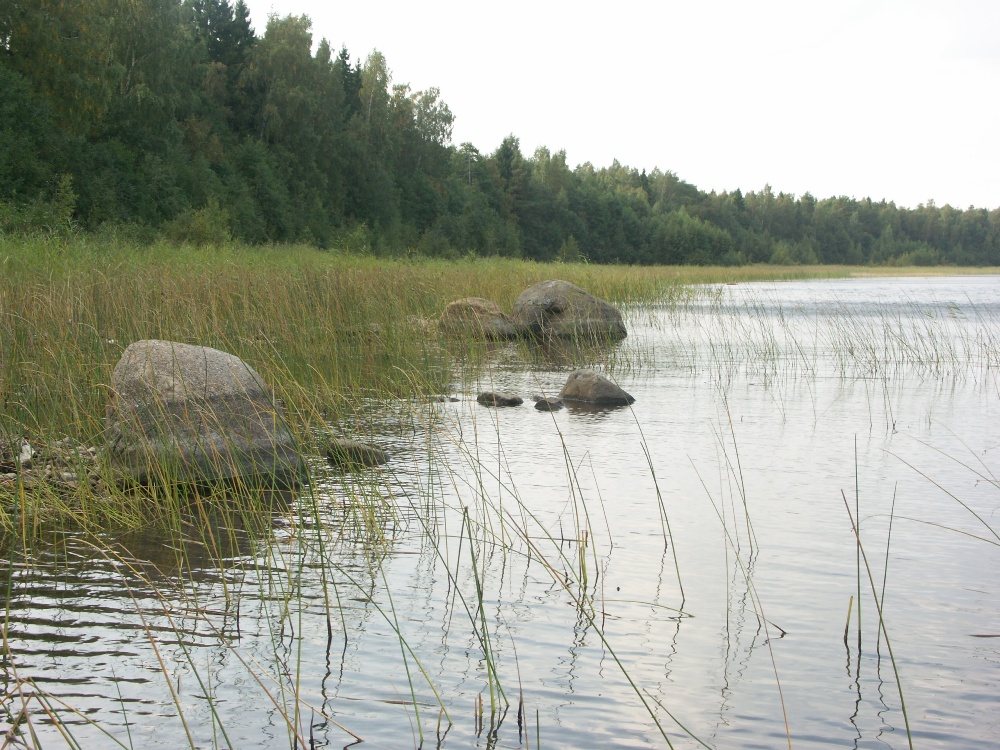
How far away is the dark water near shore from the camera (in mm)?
2732

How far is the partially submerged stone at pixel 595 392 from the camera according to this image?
28.7 ft

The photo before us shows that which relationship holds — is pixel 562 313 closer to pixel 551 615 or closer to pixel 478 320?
pixel 478 320

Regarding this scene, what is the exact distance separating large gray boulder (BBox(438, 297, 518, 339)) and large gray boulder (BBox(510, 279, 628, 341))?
1.07 feet

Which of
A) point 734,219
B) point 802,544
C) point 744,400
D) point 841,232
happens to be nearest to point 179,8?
point 744,400

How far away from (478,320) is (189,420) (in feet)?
24.6

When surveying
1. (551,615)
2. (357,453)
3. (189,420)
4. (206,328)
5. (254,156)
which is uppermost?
(254,156)

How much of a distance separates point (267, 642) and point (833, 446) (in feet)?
16.1

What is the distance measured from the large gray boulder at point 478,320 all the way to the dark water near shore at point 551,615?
5689mm

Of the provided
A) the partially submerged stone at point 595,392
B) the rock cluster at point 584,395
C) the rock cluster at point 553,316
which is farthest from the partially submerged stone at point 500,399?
the rock cluster at point 553,316

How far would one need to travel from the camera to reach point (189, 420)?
5098 millimetres

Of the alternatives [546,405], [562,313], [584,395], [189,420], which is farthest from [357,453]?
[562,313]

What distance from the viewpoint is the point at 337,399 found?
7.22 meters

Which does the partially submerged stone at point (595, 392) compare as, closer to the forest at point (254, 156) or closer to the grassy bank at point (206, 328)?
the grassy bank at point (206, 328)

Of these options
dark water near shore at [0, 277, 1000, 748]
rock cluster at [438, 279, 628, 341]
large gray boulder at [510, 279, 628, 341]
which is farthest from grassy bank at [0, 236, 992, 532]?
large gray boulder at [510, 279, 628, 341]
